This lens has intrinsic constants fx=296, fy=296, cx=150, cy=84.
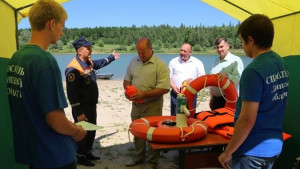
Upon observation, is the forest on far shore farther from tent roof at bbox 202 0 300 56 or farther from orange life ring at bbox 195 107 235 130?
orange life ring at bbox 195 107 235 130

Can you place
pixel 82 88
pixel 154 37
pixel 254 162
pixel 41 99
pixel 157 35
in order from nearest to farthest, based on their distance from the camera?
pixel 41 99
pixel 254 162
pixel 82 88
pixel 154 37
pixel 157 35

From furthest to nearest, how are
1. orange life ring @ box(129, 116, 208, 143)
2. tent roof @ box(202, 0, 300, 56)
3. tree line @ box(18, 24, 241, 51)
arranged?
tree line @ box(18, 24, 241, 51) → tent roof @ box(202, 0, 300, 56) → orange life ring @ box(129, 116, 208, 143)

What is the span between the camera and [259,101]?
157 cm

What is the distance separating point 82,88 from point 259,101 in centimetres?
244

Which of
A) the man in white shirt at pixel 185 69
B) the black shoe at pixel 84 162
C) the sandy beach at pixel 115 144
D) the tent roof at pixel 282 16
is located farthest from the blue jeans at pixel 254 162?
the man in white shirt at pixel 185 69

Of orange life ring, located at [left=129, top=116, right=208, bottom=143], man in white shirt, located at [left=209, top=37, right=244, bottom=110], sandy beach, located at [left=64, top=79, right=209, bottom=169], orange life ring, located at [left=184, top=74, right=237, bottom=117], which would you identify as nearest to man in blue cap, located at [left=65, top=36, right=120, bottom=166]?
sandy beach, located at [left=64, top=79, right=209, bottom=169]

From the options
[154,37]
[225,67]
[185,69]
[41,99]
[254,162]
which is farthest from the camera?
[154,37]

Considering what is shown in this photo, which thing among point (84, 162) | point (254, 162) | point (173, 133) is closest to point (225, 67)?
point (173, 133)

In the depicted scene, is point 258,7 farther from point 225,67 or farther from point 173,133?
point 173,133

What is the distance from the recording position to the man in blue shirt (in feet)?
5.16

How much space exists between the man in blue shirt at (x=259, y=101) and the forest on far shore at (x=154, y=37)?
119 ft

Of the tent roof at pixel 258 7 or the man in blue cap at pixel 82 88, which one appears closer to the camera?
the tent roof at pixel 258 7

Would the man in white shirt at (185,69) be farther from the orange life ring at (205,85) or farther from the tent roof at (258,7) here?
the orange life ring at (205,85)

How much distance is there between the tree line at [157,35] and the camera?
131 feet
